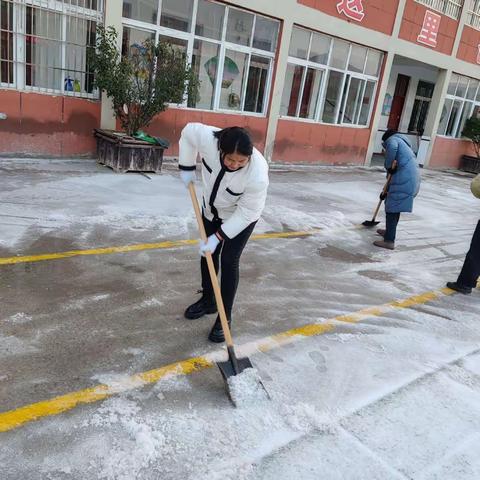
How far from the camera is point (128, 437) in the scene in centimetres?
229

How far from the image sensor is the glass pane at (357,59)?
1266 cm

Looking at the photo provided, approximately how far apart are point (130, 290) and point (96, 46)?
5.57 meters

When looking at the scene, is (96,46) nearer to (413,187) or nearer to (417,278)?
(413,187)

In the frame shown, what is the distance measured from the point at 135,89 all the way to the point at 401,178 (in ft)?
15.4

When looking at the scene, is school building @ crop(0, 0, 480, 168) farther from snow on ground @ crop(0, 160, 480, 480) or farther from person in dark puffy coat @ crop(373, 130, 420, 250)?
person in dark puffy coat @ crop(373, 130, 420, 250)

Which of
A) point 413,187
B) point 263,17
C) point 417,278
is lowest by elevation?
point 417,278

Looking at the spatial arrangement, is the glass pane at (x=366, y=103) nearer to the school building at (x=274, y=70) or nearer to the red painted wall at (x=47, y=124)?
the school building at (x=274, y=70)

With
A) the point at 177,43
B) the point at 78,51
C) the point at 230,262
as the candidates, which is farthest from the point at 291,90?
the point at 230,262

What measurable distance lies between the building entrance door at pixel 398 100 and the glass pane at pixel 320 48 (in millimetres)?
6392

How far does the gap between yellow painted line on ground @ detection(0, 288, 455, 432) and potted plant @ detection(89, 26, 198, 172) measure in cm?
521

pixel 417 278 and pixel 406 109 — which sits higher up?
pixel 406 109

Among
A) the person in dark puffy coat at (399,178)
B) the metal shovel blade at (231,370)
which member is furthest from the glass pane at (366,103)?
the metal shovel blade at (231,370)

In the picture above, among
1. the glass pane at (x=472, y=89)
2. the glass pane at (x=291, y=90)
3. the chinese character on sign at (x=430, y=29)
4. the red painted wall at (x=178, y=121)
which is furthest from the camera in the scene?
the glass pane at (x=472, y=89)

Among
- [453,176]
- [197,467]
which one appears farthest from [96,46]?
[453,176]
